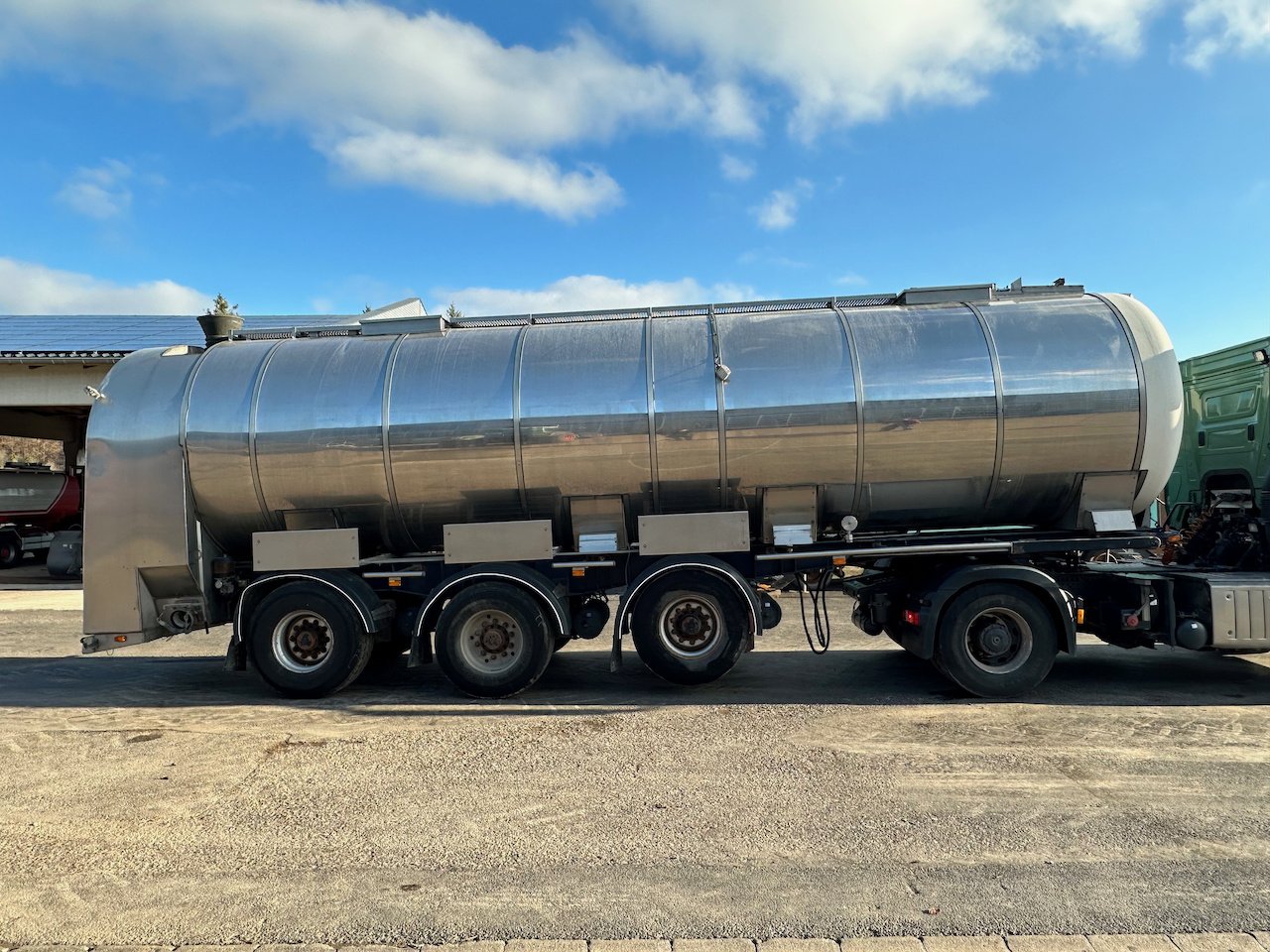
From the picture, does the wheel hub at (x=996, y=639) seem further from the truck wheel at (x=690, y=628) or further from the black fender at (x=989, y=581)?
the truck wheel at (x=690, y=628)

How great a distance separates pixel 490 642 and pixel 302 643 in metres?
1.89

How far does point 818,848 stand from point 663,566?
11.1 ft

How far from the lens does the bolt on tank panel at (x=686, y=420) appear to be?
23.8 feet

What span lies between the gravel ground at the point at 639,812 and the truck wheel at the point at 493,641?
0.29m

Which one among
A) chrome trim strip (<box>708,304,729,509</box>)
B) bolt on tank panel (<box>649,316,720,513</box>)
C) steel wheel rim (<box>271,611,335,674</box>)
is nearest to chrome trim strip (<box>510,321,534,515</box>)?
bolt on tank panel (<box>649,316,720,513</box>)

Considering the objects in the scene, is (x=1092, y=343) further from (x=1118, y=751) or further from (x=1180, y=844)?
(x=1180, y=844)

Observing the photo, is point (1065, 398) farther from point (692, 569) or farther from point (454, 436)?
point (454, 436)

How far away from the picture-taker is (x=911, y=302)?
25.7ft

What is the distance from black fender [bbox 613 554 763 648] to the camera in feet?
23.7

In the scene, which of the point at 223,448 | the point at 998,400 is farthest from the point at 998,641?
the point at 223,448

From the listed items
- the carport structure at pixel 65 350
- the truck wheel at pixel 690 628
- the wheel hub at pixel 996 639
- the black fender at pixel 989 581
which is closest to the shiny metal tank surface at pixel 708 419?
the black fender at pixel 989 581

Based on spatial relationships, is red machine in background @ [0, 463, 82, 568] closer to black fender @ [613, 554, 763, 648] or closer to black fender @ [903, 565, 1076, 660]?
black fender @ [613, 554, 763, 648]

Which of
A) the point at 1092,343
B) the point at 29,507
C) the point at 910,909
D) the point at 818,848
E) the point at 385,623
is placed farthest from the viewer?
the point at 29,507

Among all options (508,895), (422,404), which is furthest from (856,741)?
(422,404)
